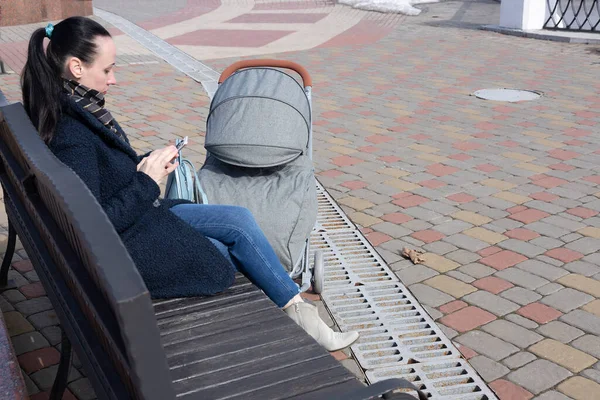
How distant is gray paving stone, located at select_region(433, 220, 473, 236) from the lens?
488 cm

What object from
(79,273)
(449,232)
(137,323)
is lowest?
(449,232)

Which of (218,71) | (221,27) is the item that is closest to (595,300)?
(218,71)

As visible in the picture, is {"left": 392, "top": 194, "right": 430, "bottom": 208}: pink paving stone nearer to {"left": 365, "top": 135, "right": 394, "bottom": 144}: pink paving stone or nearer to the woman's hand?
{"left": 365, "top": 135, "right": 394, "bottom": 144}: pink paving stone

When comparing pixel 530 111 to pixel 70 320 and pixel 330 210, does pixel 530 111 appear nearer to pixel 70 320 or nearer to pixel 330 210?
pixel 330 210

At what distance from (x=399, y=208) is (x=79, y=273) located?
337 centimetres

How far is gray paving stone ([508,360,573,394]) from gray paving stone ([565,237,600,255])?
1.38 m

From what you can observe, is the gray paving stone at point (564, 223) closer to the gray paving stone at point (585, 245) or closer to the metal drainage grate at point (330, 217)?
the gray paving stone at point (585, 245)

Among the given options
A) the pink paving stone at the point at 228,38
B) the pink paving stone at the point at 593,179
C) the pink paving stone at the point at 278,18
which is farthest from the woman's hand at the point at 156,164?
the pink paving stone at the point at 278,18

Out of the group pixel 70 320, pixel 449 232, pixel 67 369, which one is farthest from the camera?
pixel 449 232

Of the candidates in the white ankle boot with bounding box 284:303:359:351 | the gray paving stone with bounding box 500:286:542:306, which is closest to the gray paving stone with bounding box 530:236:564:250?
the gray paving stone with bounding box 500:286:542:306

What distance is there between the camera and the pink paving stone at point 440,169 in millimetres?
5988

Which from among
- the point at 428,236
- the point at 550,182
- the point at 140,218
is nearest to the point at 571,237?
the point at 428,236

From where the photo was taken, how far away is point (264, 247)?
10.7ft

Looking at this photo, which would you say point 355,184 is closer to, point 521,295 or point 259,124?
point 259,124
